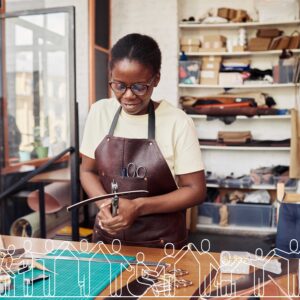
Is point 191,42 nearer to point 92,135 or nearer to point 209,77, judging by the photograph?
point 209,77

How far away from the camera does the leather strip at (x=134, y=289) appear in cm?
107

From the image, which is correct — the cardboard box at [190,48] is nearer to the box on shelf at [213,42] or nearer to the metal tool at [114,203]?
the box on shelf at [213,42]

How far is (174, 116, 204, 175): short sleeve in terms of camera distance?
1.54 metres

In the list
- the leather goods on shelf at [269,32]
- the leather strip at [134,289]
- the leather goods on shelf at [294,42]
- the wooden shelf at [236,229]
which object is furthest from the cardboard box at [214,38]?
the leather strip at [134,289]

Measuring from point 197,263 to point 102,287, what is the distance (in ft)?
1.02

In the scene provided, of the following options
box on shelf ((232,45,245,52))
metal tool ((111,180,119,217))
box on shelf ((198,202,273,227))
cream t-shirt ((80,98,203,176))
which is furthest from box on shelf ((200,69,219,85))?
metal tool ((111,180,119,217))

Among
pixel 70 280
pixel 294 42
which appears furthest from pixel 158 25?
pixel 70 280

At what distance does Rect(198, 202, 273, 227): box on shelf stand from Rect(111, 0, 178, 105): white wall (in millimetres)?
1286

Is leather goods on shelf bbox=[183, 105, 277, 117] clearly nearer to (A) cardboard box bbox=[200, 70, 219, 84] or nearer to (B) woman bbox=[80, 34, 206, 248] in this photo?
(A) cardboard box bbox=[200, 70, 219, 84]

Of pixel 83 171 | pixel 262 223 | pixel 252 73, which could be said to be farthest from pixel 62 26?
pixel 262 223

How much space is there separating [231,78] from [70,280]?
4040 mm

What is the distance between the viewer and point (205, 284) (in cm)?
114

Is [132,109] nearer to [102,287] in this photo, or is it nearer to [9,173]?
[102,287]

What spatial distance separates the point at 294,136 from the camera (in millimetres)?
4547
